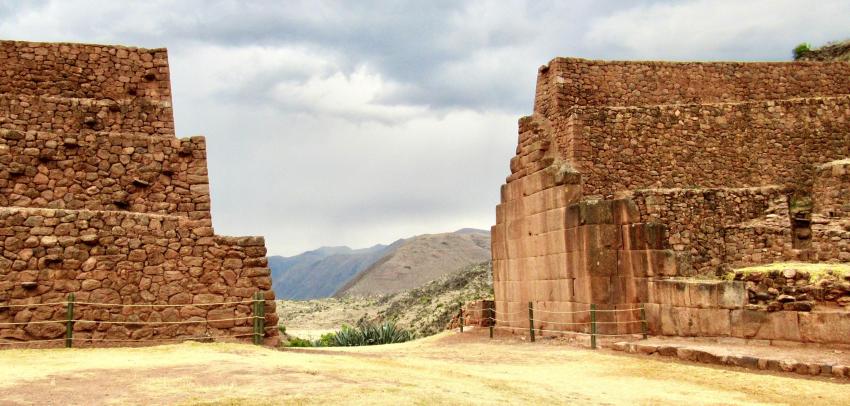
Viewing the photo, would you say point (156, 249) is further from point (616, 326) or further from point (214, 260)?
point (616, 326)

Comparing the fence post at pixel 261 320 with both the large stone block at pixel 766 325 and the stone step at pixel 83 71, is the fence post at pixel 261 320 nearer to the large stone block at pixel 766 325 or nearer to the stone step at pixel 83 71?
the stone step at pixel 83 71

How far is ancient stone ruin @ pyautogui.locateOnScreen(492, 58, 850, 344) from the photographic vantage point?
12922 millimetres

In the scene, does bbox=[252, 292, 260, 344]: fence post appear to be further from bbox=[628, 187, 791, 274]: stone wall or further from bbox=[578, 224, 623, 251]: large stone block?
bbox=[628, 187, 791, 274]: stone wall

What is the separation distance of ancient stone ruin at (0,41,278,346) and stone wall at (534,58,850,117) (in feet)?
38.0

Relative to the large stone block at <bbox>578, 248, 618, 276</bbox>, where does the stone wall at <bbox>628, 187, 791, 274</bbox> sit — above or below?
above

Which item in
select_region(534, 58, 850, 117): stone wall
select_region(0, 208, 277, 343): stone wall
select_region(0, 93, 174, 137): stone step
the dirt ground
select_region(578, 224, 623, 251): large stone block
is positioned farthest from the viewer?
select_region(534, 58, 850, 117): stone wall

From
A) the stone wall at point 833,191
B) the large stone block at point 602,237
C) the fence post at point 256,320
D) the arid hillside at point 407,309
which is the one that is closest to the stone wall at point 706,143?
the stone wall at point 833,191

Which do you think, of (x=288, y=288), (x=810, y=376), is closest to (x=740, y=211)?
(x=810, y=376)

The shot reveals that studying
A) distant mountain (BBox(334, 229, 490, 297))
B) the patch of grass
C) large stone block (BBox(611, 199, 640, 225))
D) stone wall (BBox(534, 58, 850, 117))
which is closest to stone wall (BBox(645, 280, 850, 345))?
Answer: the patch of grass

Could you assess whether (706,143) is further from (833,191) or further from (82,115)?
(82,115)

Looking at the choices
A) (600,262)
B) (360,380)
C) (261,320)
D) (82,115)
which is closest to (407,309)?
(600,262)

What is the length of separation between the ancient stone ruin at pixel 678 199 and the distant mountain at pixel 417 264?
36.6m

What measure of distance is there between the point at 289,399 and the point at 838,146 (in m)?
19.7

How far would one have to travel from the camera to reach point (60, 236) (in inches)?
436
